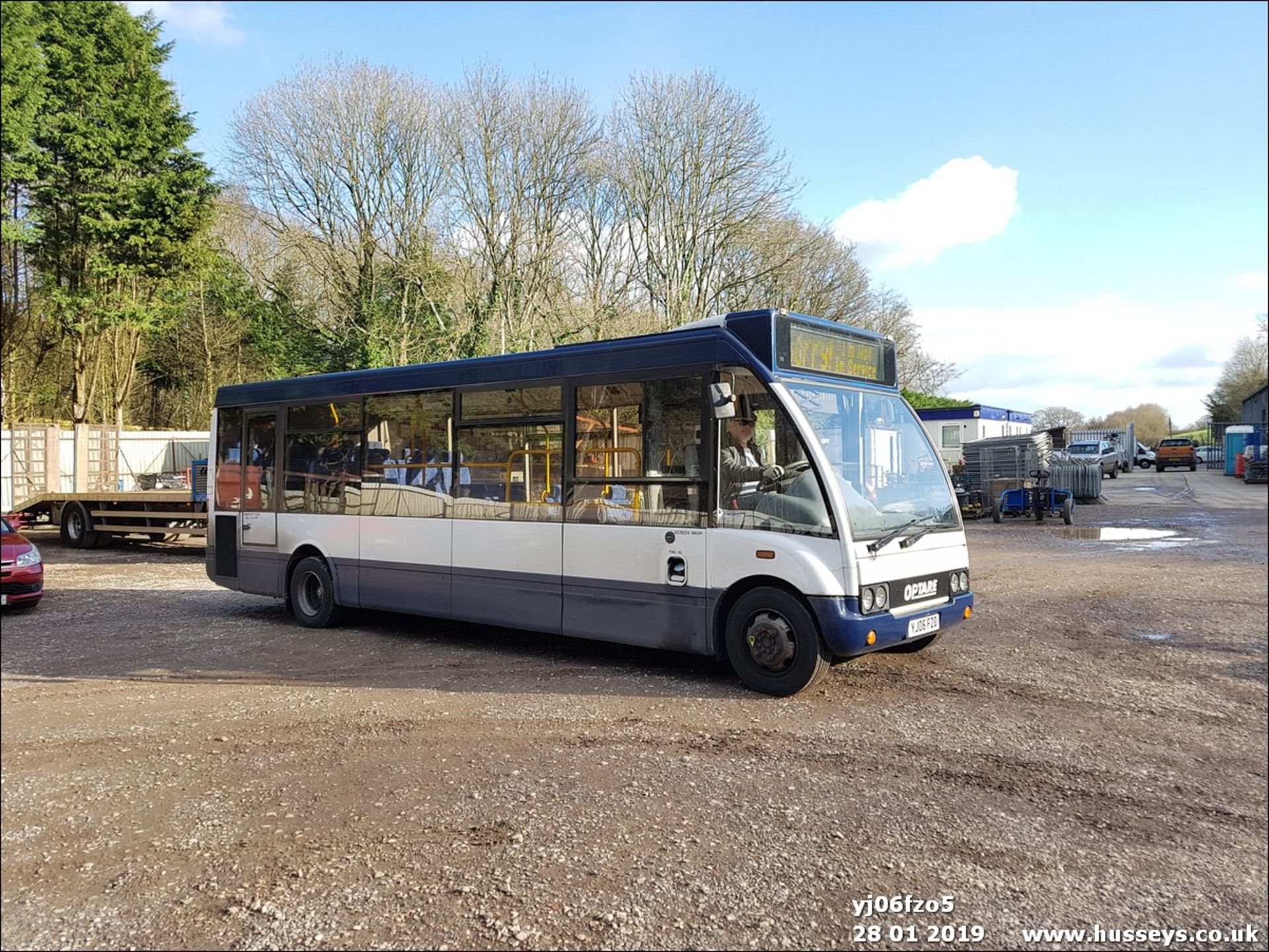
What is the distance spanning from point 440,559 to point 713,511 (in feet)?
10.2

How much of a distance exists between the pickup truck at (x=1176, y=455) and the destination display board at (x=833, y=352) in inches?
1873

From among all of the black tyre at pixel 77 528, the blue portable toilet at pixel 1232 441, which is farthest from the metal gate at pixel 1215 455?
the black tyre at pixel 77 528

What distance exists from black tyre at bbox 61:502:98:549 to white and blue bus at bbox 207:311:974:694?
12.8 m

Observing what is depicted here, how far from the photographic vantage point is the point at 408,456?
9195 mm

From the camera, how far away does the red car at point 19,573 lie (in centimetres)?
314

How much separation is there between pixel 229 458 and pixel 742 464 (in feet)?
23.2

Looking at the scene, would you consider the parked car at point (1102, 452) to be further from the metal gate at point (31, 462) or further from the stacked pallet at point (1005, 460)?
the metal gate at point (31, 462)

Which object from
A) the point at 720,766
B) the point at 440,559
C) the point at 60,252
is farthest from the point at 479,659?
the point at 60,252

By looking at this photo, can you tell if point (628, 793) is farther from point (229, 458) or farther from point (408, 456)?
point (229, 458)

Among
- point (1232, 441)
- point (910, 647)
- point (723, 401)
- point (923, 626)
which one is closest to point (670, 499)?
point (723, 401)

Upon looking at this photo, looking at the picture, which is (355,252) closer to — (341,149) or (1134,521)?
(341,149)

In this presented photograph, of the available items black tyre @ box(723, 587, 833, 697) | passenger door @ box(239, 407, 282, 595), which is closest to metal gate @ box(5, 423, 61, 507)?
passenger door @ box(239, 407, 282, 595)

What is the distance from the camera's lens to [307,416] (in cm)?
1022

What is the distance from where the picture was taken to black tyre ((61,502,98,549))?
19547mm
